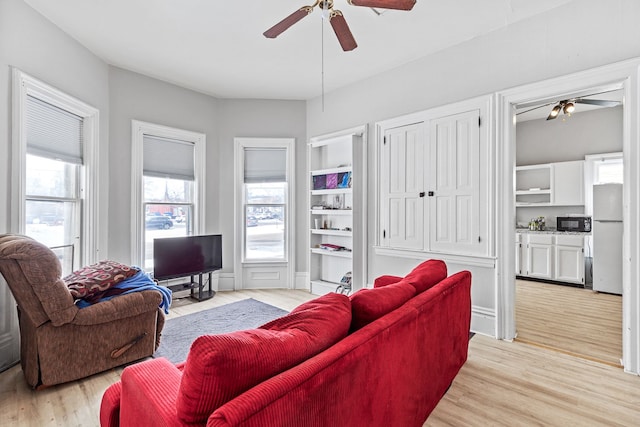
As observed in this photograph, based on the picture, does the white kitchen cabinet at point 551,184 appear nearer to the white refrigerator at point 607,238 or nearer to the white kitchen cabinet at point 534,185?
the white kitchen cabinet at point 534,185

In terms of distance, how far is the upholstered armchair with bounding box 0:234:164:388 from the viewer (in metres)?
2.07

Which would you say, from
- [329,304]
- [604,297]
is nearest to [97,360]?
[329,304]

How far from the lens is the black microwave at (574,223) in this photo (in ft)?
17.1

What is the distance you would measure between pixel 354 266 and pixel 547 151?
14.8ft

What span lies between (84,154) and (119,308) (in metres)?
2.02

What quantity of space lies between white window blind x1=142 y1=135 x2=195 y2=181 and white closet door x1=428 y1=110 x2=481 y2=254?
132 inches

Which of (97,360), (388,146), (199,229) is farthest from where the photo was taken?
(199,229)

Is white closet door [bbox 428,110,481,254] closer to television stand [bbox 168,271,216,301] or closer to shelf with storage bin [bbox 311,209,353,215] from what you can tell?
shelf with storage bin [bbox 311,209,353,215]

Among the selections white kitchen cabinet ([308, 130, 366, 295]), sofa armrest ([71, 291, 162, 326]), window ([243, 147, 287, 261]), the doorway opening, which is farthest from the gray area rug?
the doorway opening

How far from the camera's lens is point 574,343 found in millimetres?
2986

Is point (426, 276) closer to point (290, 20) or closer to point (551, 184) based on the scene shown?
point (290, 20)

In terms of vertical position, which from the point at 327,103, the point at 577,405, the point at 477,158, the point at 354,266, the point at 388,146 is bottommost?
the point at 577,405

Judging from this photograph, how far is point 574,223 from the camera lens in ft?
17.4

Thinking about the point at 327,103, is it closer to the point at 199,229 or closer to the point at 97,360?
the point at 199,229
